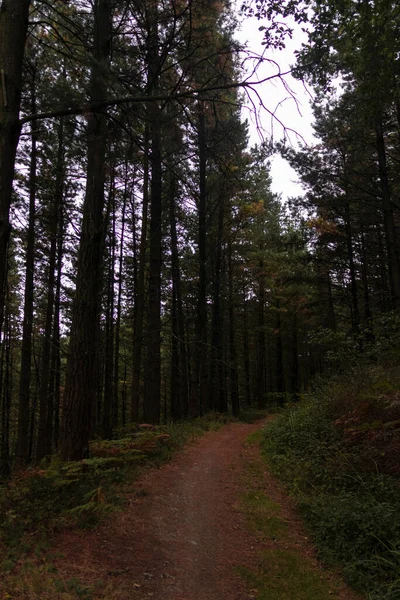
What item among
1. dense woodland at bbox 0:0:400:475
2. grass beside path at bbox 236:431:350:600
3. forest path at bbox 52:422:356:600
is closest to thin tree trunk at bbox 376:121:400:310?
dense woodland at bbox 0:0:400:475

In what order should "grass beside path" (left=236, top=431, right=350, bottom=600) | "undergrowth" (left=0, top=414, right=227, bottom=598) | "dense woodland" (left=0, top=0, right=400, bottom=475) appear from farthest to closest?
"dense woodland" (left=0, top=0, right=400, bottom=475) < "undergrowth" (left=0, top=414, right=227, bottom=598) < "grass beside path" (left=236, top=431, right=350, bottom=600)

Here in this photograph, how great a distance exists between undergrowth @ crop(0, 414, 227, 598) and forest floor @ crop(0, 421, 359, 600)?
0.59ft

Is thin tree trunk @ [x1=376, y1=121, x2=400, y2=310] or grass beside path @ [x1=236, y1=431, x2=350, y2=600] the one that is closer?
grass beside path @ [x1=236, y1=431, x2=350, y2=600]

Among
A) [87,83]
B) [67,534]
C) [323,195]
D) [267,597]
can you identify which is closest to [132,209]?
[323,195]

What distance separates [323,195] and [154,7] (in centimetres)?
1156

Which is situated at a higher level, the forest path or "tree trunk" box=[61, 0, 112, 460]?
"tree trunk" box=[61, 0, 112, 460]

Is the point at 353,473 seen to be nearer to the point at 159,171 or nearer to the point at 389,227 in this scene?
the point at 159,171

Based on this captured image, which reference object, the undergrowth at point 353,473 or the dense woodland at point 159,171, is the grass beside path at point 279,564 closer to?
the undergrowth at point 353,473

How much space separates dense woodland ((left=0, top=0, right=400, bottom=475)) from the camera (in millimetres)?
5535

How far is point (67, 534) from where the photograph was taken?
4.25 m

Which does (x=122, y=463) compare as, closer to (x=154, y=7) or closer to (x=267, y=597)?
(x=267, y=597)

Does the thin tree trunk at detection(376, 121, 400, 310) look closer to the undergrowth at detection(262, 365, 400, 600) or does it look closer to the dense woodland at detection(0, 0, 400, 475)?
the dense woodland at detection(0, 0, 400, 475)

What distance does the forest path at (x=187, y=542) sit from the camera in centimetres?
359

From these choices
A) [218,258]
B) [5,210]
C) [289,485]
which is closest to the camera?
[5,210]
